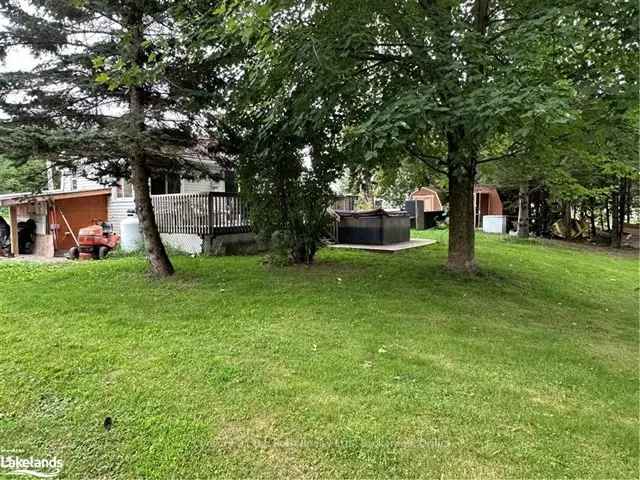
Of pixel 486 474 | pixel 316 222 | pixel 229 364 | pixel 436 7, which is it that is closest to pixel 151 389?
pixel 229 364

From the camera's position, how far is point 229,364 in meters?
3.58

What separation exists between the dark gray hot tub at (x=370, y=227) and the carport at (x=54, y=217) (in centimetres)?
791

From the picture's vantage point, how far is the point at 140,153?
6527 mm

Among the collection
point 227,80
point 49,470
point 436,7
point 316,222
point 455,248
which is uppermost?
point 436,7

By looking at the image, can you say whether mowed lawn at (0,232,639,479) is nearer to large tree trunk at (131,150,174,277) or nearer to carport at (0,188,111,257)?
large tree trunk at (131,150,174,277)

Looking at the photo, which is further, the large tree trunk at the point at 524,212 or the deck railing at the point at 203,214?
the large tree trunk at the point at 524,212

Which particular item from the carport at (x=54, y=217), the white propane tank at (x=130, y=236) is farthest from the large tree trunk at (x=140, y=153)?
the carport at (x=54, y=217)

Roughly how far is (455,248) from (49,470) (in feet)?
22.3

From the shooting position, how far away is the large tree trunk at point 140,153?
5797 mm

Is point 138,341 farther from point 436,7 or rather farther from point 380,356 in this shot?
point 436,7

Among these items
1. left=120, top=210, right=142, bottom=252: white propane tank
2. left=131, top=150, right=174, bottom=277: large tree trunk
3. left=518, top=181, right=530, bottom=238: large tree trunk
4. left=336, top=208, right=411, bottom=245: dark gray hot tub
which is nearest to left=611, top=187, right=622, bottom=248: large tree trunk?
left=518, top=181, right=530, bottom=238: large tree trunk

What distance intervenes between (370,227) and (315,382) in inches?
339

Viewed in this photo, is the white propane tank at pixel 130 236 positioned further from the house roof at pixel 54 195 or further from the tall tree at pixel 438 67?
the tall tree at pixel 438 67

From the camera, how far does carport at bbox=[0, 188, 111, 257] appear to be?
1205 cm
